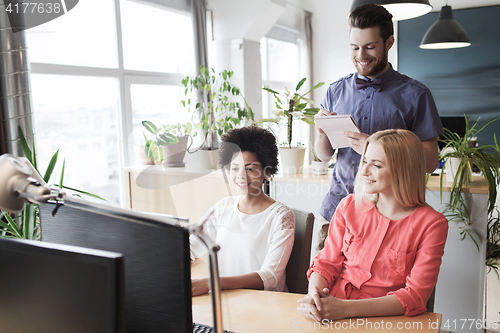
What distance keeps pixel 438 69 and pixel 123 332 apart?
5.55 metres

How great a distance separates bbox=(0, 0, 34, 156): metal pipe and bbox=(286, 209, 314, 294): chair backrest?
4.74 feet

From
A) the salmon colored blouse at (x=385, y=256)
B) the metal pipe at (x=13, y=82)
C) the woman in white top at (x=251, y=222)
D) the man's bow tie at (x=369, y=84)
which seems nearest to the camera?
the salmon colored blouse at (x=385, y=256)

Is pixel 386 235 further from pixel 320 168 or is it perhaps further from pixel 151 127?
pixel 151 127

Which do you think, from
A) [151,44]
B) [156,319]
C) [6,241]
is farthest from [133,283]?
[151,44]

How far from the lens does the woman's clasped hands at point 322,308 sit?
1.07 meters


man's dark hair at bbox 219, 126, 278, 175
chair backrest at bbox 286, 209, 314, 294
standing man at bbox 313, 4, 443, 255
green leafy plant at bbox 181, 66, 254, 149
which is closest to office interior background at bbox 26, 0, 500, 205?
green leafy plant at bbox 181, 66, 254, 149

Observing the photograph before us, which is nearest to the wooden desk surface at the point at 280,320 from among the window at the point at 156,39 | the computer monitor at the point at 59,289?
the computer monitor at the point at 59,289

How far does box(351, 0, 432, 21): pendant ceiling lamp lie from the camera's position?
2.16m

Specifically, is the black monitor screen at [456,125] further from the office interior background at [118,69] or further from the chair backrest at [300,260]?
the chair backrest at [300,260]

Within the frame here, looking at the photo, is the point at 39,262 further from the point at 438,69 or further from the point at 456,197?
the point at 438,69

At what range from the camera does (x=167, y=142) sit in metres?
2.81

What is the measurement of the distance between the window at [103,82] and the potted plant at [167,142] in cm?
40

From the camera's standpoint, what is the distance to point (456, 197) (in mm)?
2189

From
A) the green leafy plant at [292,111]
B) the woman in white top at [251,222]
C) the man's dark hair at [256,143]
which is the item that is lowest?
the woman in white top at [251,222]
